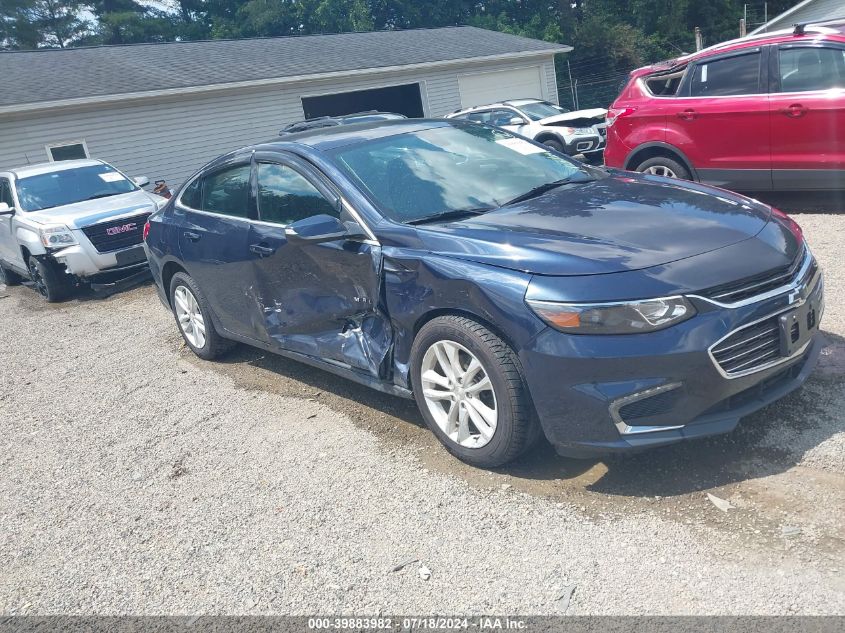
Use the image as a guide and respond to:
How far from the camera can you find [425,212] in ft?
13.8

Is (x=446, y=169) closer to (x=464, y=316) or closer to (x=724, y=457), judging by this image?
(x=464, y=316)

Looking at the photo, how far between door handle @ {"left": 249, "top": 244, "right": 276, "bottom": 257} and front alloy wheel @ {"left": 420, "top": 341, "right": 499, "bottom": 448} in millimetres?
1469

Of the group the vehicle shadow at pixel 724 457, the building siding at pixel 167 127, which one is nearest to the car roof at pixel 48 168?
the building siding at pixel 167 127

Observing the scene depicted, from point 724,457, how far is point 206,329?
12.6 ft

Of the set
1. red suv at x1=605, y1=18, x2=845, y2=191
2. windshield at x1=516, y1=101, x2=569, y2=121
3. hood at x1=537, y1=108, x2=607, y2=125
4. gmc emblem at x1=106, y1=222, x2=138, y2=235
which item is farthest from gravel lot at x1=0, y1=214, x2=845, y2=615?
windshield at x1=516, y1=101, x2=569, y2=121

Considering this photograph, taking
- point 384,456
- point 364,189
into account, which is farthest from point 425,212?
point 384,456

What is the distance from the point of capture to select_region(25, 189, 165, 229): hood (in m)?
9.62

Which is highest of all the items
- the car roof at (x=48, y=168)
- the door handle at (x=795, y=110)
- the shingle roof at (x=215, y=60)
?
the shingle roof at (x=215, y=60)

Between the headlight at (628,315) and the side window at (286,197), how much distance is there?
166cm

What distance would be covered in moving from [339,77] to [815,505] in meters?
18.8

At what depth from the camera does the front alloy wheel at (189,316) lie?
20.0 ft

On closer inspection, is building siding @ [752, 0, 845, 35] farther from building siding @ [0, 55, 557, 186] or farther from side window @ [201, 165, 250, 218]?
side window @ [201, 165, 250, 218]

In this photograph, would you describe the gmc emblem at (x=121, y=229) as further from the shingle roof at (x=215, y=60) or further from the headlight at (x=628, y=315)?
the headlight at (x=628, y=315)

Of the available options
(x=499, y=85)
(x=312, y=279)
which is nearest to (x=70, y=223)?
(x=312, y=279)
